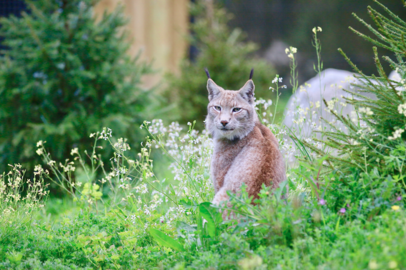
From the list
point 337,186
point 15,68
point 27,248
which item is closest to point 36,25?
point 15,68

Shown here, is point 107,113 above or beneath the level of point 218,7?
beneath

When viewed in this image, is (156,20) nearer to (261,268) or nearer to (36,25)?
(36,25)

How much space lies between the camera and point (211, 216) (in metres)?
2.33

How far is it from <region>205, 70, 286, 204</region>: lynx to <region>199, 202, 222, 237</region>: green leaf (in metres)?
0.11

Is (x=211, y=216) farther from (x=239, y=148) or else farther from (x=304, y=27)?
(x=304, y=27)

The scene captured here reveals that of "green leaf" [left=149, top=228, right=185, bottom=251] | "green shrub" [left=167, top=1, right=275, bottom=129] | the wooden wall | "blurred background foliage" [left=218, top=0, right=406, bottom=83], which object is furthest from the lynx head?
"blurred background foliage" [left=218, top=0, right=406, bottom=83]

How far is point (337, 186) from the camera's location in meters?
2.38

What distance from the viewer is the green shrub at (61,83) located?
14.4 ft

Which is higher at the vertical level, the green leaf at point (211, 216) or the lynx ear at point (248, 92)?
the lynx ear at point (248, 92)

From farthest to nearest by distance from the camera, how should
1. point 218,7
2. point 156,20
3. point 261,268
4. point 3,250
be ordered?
Answer: point 156,20 → point 218,7 → point 3,250 → point 261,268

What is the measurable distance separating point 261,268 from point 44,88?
3.59m

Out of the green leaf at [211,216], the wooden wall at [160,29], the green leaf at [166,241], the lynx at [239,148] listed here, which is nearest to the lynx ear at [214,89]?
the lynx at [239,148]

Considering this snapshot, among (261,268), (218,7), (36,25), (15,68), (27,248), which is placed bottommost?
(27,248)

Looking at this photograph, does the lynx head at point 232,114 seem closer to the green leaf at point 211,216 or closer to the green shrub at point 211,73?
the green leaf at point 211,216
